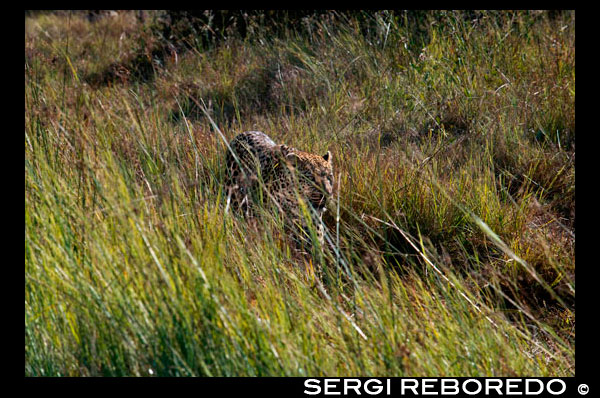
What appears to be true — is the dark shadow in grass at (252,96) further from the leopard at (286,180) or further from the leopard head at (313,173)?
the leopard head at (313,173)

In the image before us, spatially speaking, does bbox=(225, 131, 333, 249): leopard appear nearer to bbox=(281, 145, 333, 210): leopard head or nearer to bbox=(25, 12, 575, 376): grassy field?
bbox=(281, 145, 333, 210): leopard head

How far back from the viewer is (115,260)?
1.98 meters

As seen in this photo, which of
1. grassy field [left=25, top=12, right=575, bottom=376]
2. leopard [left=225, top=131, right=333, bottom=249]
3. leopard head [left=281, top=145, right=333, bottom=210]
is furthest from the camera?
leopard head [left=281, top=145, right=333, bottom=210]

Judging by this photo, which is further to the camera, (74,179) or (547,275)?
(547,275)

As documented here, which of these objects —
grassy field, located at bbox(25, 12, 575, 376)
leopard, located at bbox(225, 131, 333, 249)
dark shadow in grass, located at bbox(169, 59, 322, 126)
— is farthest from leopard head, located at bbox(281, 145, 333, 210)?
dark shadow in grass, located at bbox(169, 59, 322, 126)

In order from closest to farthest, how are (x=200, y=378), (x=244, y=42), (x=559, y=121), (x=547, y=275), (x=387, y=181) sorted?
1. (x=200, y=378)
2. (x=547, y=275)
3. (x=387, y=181)
4. (x=559, y=121)
5. (x=244, y=42)

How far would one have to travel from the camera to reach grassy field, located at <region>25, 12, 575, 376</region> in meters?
1.87

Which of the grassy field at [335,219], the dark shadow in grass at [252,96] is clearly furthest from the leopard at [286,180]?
the dark shadow in grass at [252,96]

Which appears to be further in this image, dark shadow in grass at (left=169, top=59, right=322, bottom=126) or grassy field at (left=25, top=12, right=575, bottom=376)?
dark shadow in grass at (left=169, top=59, right=322, bottom=126)

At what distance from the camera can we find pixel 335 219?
347cm

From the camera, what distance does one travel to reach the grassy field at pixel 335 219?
187 cm

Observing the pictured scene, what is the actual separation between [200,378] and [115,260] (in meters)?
0.52

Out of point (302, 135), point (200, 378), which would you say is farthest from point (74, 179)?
point (302, 135)

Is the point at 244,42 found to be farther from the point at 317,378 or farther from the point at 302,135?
the point at 317,378
